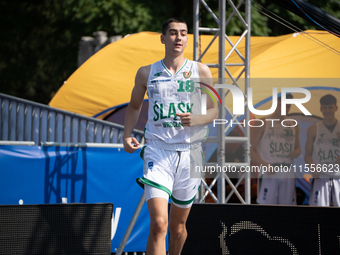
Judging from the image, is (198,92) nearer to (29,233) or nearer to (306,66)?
(29,233)

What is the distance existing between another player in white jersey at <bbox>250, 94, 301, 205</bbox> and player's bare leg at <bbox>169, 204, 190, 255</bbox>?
121 inches

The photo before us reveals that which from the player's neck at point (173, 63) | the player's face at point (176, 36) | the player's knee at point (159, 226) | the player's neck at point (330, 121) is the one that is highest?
the player's face at point (176, 36)

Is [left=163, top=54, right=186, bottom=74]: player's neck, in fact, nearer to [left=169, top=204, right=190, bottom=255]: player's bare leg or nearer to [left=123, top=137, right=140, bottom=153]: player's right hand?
[left=123, top=137, right=140, bottom=153]: player's right hand

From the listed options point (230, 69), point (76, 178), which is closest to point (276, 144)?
point (230, 69)

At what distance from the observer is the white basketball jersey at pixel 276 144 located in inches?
236

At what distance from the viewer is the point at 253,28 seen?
571 inches

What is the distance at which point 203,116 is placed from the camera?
321 centimetres

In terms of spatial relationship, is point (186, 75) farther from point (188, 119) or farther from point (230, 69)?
point (230, 69)

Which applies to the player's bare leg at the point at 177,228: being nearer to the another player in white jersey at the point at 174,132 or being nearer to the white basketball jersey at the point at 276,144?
the another player in white jersey at the point at 174,132

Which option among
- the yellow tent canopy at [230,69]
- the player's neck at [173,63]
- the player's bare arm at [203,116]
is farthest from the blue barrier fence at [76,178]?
the yellow tent canopy at [230,69]

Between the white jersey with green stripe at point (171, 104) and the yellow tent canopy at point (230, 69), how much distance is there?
158 inches

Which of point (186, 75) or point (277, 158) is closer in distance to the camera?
point (186, 75)

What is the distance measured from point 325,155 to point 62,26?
1581 centimetres

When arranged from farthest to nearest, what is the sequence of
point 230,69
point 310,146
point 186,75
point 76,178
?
point 230,69
point 310,146
point 76,178
point 186,75
